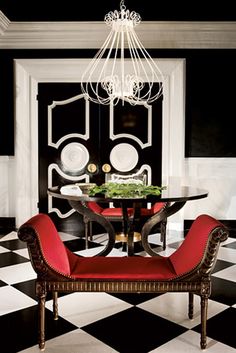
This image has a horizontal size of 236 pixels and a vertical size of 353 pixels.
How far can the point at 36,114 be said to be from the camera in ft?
17.8

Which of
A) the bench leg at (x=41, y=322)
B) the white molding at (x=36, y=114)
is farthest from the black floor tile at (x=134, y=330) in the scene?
the white molding at (x=36, y=114)

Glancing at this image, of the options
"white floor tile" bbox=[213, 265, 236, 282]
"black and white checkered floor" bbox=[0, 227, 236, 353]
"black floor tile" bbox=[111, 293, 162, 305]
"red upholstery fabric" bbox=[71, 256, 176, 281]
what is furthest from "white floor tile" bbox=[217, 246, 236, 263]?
"red upholstery fabric" bbox=[71, 256, 176, 281]

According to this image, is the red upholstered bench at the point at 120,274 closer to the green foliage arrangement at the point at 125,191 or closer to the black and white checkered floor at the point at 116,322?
the black and white checkered floor at the point at 116,322

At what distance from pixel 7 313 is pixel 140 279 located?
105 centimetres

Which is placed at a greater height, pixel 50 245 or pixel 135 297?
pixel 50 245

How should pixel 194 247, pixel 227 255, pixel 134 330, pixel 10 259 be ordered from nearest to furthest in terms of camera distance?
pixel 194 247, pixel 134 330, pixel 10 259, pixel 227 255

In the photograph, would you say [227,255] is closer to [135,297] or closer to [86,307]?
[135,297]

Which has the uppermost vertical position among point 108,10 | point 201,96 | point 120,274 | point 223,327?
point 108,10

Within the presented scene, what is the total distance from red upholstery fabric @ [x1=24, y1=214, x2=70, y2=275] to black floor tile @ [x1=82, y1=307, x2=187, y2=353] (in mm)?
481

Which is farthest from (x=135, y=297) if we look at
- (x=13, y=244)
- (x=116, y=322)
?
(x=13, y=244)

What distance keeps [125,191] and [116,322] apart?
3.47 ft

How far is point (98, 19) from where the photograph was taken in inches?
203

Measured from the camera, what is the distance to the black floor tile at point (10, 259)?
393 centimetres

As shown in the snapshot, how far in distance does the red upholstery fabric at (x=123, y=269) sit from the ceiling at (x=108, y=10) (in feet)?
10.5
